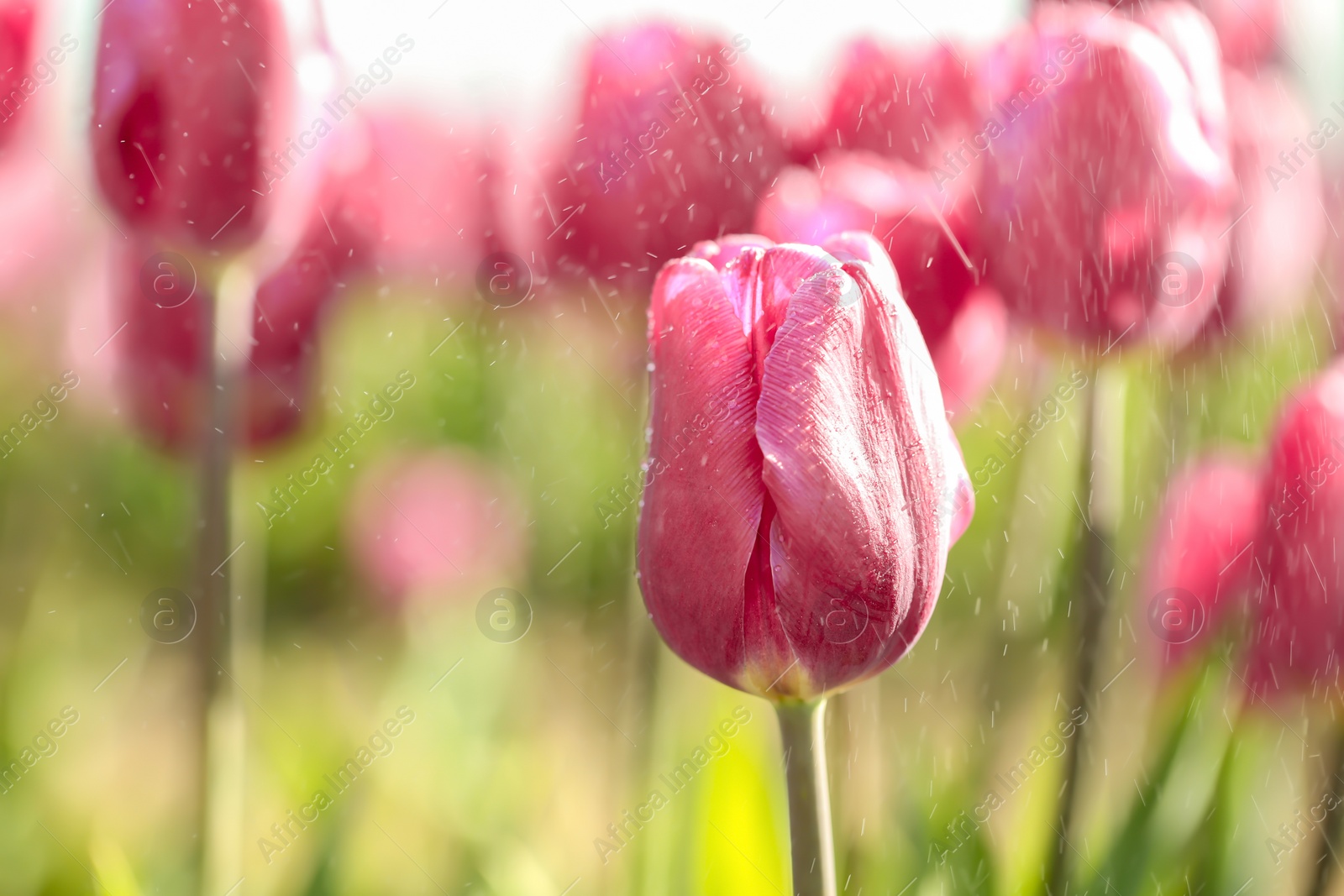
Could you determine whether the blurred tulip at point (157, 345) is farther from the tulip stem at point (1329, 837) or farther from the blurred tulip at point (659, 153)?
the tulip stem at point (1329, 837)

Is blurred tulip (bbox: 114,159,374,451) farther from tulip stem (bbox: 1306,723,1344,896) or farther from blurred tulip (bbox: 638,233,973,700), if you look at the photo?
tulip stem (bbox: 1306,723,1344,896)

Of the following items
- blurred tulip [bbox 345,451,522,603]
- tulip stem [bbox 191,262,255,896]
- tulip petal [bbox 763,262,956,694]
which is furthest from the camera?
blurred tulip [bbox 345,451,522,603]

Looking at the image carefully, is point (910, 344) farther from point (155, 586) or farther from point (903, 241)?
point (155, 586)

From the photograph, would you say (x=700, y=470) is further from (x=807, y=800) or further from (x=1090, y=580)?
(x=1090, y=580)

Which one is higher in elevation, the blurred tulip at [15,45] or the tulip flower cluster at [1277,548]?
the blurred tulip at [15,45]

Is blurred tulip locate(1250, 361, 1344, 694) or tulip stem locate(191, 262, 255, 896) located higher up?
tulip stem locate(191, 262, 255, 896)

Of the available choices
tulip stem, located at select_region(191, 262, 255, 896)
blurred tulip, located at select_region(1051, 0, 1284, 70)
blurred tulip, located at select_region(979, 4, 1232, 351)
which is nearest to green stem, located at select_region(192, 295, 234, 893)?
tulip stem, located at select_region(191, 262, 255, 896)

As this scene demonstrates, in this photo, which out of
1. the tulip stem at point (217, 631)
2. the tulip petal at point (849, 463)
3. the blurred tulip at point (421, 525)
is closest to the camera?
the tulip petal at point (849, 463)

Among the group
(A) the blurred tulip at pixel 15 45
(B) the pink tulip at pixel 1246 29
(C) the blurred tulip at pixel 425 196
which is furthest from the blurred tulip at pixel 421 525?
(B) the pink tulip at pixel 1246 29

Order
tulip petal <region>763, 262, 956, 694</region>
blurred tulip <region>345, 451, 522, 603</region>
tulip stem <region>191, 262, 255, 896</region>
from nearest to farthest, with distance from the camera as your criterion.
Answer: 1. tulip petal <region>763, 262, 956, 694</region>
2. tulip stem <region>191, 262, 255, 896</region>
3. blurred tulip <region>345, 451, 522, 603</region>
